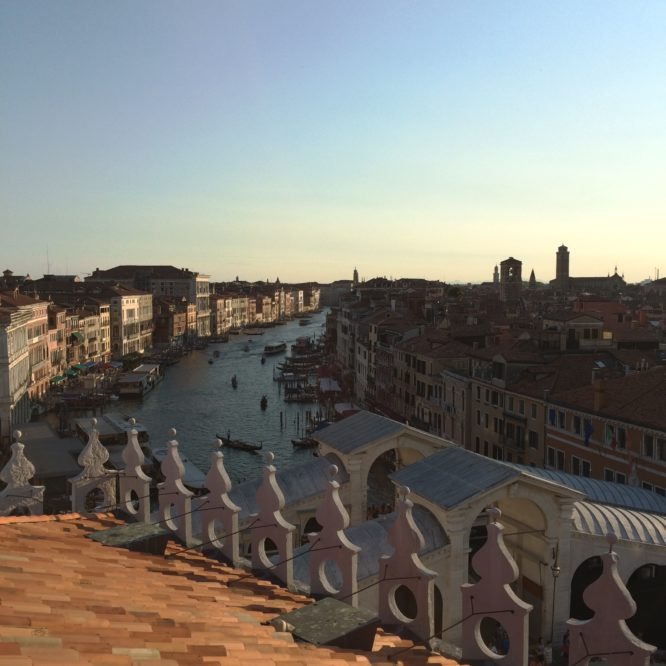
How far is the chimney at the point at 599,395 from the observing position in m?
22.1

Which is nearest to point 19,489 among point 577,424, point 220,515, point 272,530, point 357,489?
point 220,515

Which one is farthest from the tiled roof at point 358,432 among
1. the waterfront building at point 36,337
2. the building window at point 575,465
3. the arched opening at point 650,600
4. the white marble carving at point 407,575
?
the waterfront building at point 36,337

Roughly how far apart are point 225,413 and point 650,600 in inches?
1519

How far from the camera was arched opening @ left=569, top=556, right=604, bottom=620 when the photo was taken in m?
11.7

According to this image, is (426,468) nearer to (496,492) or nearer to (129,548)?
(496,492)

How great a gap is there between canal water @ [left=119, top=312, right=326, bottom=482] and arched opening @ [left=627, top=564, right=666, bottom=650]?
17.2 metres

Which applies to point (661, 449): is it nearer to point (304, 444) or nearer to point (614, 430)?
point (614, 430)

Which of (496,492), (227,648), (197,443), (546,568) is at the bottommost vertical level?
(197,443)

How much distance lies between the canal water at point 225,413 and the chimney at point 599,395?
42.0 ft

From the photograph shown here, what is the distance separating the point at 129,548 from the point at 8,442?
31.0 m

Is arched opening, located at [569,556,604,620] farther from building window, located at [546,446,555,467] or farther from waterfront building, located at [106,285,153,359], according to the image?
waterfront building, located at [106,285,153,359]

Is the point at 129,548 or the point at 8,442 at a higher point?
the point at 129,548

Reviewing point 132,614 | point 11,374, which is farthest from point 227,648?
point 11,374

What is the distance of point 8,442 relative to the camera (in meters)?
34.2
